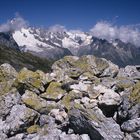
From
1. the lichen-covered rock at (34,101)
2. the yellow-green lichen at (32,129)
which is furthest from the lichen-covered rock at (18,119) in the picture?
the lichen-covered rock at (34,101)

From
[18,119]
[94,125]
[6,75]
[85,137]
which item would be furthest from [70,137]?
[6,75]

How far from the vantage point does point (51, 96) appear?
2959 centimetres

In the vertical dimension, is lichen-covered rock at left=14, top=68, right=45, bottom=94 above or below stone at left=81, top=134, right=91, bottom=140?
above

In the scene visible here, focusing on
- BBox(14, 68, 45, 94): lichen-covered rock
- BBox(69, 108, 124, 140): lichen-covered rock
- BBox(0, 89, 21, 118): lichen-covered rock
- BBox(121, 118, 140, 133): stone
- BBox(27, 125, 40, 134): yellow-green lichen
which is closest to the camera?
BBox(69, 108, 124, 140): lichen-covered rock

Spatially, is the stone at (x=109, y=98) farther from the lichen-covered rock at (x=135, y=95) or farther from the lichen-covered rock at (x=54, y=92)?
the lichen-covered rock at (x=54, y=92)

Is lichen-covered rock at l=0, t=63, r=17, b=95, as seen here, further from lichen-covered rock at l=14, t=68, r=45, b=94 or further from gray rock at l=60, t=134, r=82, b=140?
gray rock at l=60, t=134, r=82, b=140

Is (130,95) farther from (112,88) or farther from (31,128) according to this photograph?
(31,128)

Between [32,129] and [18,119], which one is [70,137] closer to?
[32,129]

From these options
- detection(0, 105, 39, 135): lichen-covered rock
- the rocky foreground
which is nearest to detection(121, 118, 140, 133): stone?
the rocky foreground

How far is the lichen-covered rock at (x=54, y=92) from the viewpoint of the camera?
29.5 m

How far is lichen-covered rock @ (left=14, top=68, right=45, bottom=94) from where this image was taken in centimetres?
3067

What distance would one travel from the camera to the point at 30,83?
101ft

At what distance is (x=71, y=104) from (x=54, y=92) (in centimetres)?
265

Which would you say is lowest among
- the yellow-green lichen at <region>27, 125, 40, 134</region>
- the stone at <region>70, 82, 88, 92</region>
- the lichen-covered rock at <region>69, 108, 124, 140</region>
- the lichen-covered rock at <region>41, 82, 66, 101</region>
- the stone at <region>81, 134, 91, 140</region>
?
the yellow-green lichen at <region>27, 125, 40, 134</region>
